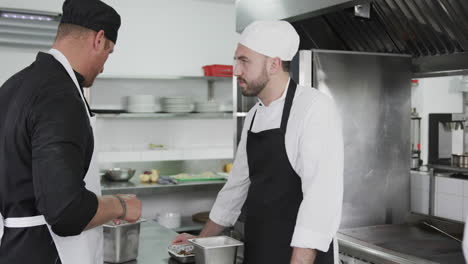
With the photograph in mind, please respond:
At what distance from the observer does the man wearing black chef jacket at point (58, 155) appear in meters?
1.45

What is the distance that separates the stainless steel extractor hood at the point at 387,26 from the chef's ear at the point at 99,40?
1545 mm

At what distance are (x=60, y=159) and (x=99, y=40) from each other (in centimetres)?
44

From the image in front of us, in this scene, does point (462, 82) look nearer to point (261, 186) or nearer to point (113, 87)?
point (261, 186)

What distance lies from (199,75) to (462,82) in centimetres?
323

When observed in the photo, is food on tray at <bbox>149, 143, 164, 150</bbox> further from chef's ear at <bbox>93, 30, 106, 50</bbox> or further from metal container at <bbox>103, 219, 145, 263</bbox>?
chef's ear at <bbox>93, 30, 106, 50</bbox>

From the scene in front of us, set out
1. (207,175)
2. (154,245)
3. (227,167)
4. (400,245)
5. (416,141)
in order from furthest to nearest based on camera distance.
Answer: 1. (227,167)
2. (207,175)
3. (416,141)
4. (400,245)
5. (154,245)

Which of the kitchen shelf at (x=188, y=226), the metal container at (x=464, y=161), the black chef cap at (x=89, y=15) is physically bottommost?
the kitchen shelf at (x=188, y=226)

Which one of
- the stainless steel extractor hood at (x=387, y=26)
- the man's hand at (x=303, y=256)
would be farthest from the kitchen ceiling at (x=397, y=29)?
the man's hand at (x=303, y=256)

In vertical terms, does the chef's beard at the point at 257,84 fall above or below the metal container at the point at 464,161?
above

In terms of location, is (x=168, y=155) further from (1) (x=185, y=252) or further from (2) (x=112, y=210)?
(2) (x=112, y=210)

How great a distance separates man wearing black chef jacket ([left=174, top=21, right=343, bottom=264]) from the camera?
204cm

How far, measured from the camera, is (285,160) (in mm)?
2205

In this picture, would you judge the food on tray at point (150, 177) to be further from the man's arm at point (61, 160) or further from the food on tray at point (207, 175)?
the man's arm at point (61, 160)

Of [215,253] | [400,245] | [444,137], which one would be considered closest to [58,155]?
[215,253]
